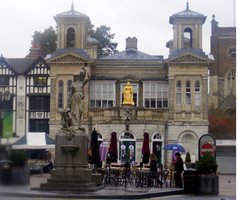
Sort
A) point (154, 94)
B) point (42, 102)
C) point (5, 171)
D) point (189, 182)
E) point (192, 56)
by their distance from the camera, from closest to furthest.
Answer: point (5, 171)
point (42, 102)
point (189, 182)
point (192, 56)
point (154, 94)

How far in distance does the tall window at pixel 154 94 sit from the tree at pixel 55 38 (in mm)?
15257

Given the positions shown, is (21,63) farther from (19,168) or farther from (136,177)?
(136,177)

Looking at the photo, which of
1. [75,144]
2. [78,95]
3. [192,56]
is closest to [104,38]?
[78,95]

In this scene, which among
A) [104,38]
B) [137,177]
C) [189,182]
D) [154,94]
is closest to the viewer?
[104,38]

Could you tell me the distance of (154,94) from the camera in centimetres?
1794

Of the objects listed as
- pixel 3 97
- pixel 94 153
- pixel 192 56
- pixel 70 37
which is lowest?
pixel 94 153

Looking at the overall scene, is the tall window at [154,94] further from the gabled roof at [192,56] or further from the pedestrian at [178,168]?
the gabled roof at [192,56]

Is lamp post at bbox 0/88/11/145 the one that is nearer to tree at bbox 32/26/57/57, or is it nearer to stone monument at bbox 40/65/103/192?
tree at bbox 32/26/57/57

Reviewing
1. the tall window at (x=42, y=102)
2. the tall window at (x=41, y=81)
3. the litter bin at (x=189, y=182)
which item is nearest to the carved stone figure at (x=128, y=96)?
the litter bin at (x=189, y=182)

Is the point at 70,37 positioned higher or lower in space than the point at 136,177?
higher

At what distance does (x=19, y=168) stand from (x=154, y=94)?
1676 cm

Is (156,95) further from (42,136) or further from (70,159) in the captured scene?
(42,136)

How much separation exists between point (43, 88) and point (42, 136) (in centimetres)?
69

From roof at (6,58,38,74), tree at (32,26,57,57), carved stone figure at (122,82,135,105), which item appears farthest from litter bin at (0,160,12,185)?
carved stone figure at (122,82,135,105)
